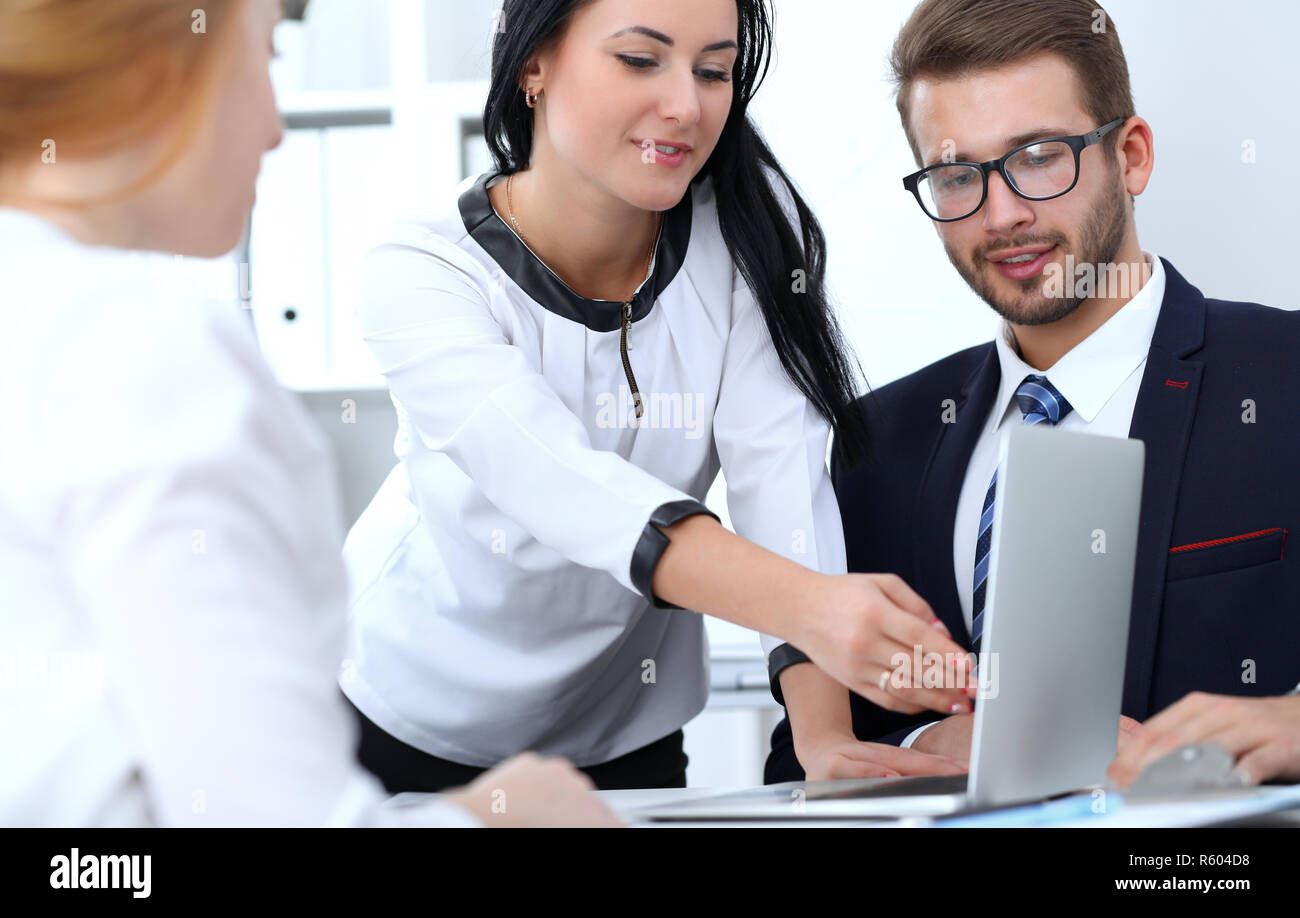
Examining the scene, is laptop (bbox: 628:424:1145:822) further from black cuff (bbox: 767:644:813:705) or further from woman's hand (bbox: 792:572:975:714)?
black cuff (bbox: 767:644:813:705)

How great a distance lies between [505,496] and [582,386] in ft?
0.89

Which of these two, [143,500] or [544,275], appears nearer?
[143,500]

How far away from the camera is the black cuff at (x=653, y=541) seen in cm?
113

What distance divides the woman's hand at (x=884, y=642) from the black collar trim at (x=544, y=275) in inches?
21.0

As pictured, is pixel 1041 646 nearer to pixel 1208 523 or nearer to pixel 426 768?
pixel 1208 523

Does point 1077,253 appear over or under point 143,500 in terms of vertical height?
over

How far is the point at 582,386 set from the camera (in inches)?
58.2

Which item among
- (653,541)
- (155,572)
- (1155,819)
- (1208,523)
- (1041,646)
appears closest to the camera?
(155,572)

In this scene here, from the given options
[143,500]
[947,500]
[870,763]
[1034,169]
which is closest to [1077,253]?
[1034,169]

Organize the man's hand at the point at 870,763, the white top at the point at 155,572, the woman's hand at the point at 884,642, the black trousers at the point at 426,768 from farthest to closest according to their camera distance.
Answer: the black trousers at the point at 426,768
the man's hand at the point at 870,763
the woman's hand at the point at 884,642
the white top at the point at 155,572

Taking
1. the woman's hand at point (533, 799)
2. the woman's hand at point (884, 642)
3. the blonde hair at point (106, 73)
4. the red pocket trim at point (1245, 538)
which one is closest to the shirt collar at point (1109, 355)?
the red pocket trim at point (1245, 538)

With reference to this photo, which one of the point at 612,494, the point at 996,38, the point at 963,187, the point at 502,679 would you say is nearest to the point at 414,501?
the point at 502,679

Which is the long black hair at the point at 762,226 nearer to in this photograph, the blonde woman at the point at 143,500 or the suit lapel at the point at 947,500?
the suit lapel at the point at 947,500

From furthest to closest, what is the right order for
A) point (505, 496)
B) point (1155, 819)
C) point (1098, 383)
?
point (1098, 383) < point (505, 496) < point (1155, 819)
